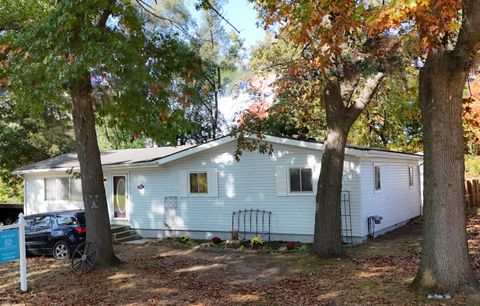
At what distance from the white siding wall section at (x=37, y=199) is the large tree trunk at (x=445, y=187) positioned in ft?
54.2

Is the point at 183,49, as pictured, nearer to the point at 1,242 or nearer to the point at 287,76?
the point at 287,76

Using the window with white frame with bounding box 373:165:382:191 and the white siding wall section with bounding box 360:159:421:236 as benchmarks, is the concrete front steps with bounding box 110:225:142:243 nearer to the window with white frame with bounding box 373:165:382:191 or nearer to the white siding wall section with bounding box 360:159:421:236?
the white siding wall section with bounding box 360:159:421:236

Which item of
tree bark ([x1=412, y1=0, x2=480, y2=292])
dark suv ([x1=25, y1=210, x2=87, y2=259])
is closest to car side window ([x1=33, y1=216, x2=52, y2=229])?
dark suv ([x1=25, y1=210, x2=87, y2=259])

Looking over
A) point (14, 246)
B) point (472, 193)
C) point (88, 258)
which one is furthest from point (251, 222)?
point (472, 193)

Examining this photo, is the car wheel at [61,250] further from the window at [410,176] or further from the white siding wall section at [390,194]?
the window at [410,176]

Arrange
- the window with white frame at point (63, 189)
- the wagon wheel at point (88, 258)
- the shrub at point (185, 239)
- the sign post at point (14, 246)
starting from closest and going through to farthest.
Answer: the sign post at point (14, 246), the wagon wheel at point (88, 258), the shrub at point (185, 239), the window with white frame at point (63, 189)

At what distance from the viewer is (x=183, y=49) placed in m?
11.9

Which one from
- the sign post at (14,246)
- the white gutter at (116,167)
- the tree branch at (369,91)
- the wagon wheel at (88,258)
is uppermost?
the tree branch at (369,91)

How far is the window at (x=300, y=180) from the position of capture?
14748 millimetres

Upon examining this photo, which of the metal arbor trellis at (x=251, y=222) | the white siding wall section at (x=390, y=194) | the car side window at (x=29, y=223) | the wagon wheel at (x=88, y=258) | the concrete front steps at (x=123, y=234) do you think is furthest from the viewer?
the concrete front steps at (x=123, y=234)

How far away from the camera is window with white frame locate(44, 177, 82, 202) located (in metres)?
19.6

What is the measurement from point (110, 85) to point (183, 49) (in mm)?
2312

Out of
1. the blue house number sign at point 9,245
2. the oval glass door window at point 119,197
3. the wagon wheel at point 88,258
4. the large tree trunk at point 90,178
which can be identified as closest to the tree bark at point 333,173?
the large tree trunk at point 90,178

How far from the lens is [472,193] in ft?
75.9
